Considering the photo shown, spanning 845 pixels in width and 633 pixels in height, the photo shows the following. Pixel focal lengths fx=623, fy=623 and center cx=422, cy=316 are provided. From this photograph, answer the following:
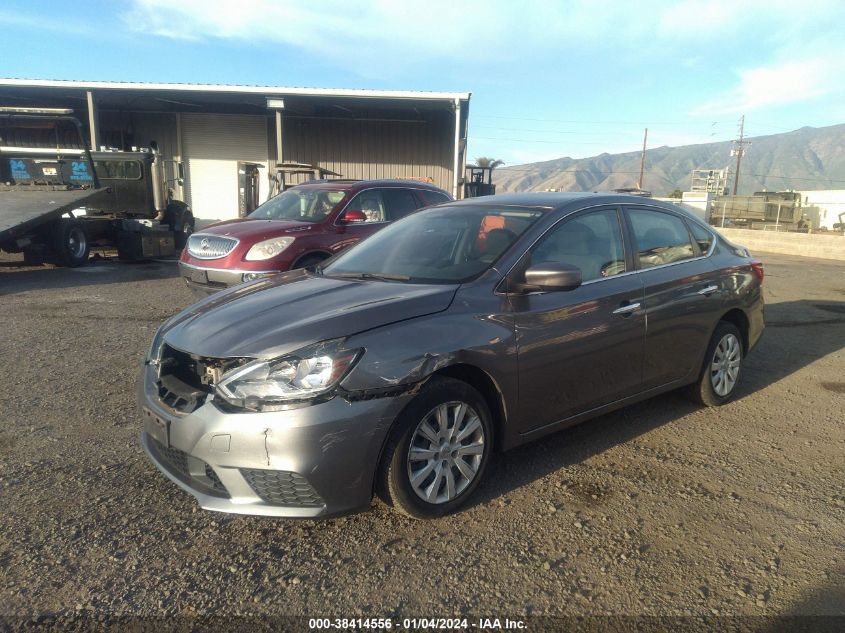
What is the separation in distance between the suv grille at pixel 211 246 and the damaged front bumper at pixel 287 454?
15.0ft

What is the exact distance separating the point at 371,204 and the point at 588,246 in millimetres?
4839

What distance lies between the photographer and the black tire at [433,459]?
110 inches

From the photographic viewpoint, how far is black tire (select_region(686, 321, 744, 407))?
14.9 ft

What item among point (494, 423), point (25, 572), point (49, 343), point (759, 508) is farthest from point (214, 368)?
point (49, 343)

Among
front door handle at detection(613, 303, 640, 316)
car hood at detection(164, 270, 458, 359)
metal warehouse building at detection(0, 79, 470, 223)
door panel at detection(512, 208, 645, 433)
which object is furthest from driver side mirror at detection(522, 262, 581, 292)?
metal warehouse building at detection(0, 79, 470, 223)

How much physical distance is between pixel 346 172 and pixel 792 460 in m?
22.4

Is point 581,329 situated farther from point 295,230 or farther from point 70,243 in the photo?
point 70,243

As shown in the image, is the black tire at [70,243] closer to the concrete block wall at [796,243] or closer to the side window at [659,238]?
the side window at [659,238]

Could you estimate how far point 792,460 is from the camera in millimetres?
3795

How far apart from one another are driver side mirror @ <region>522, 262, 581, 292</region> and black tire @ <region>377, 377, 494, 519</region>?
2.18 feet

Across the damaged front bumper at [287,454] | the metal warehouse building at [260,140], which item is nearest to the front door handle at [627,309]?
the damaged front bumper at [287,454]

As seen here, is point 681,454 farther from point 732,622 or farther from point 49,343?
point 49,343

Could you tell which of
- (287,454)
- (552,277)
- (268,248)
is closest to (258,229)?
(268,248)

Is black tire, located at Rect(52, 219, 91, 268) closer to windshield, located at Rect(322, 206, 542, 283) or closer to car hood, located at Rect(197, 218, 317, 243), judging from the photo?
car hood, located at Rect(197, 218, 317, 243)
